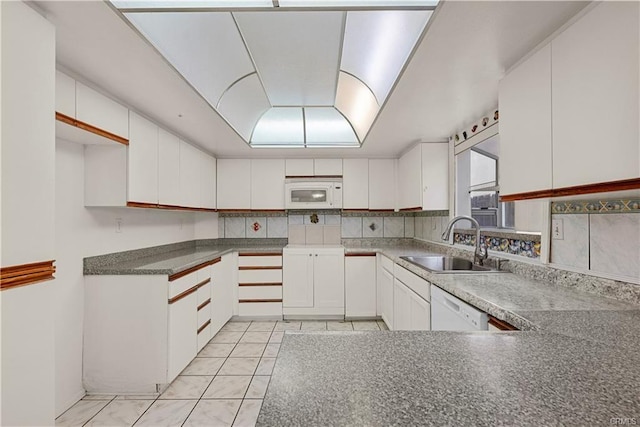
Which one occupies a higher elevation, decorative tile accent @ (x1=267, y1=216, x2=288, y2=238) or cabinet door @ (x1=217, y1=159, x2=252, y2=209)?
cabinet door @ (x1=217, y1=159, x2=252, y2=209)

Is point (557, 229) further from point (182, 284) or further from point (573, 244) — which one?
point (182, 284)

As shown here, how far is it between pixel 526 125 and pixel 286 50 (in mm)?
1636

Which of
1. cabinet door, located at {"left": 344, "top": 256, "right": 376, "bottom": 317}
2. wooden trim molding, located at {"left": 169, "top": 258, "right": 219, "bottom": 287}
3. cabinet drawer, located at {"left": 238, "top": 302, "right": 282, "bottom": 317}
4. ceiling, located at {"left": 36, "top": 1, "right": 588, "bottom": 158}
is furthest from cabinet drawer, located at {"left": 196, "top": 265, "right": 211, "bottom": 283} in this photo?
cabinet door, located at {"left": 344, "top": 256, "right": 376, "bottom": 317}

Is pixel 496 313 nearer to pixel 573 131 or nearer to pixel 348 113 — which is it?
pixel 573 131

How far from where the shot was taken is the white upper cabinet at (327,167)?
13.0 feet

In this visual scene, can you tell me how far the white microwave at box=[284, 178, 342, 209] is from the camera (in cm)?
389

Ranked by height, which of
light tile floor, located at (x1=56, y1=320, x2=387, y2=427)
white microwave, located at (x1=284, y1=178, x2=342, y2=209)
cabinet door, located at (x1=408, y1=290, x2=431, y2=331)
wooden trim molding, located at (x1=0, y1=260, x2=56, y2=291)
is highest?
white microwave, located at (x1=284, y1=178, x2=342, y2=209)

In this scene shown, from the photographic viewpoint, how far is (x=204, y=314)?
9.24 feet

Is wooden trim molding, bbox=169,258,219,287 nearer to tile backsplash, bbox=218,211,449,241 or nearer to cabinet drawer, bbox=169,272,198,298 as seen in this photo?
cabinet drawer, bbox=169,272,198,298

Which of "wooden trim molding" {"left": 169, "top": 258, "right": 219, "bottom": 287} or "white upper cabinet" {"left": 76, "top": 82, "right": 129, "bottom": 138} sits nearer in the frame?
"white upper cabinet" {"left": 76, "top": 82, "right": 129, "bottom": 138}

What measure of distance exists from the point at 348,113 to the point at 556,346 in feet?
8.82

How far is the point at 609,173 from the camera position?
1061 mm

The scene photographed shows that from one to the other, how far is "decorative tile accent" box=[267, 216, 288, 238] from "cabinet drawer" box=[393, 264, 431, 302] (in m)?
1.83

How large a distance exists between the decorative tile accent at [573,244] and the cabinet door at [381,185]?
89.3 inches
